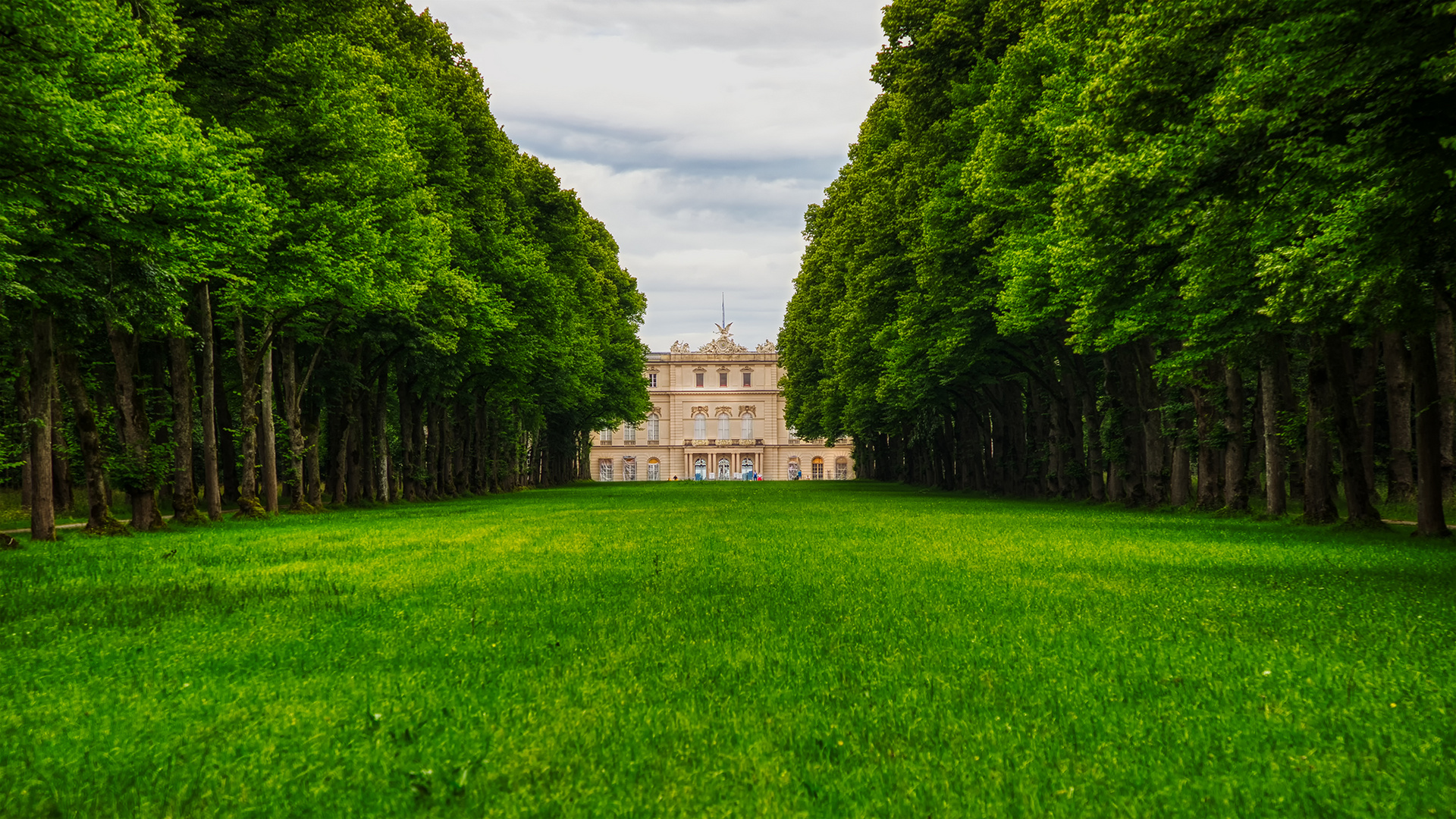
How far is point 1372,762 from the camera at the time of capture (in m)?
4.12

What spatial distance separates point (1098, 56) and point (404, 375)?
2403 centimetres

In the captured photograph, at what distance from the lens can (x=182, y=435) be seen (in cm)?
2034

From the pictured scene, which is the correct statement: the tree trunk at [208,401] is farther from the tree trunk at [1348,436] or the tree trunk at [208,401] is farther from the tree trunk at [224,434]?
the tree trunk at [1348,436]

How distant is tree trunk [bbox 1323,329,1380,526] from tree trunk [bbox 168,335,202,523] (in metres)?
20.6

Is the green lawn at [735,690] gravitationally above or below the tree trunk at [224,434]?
below

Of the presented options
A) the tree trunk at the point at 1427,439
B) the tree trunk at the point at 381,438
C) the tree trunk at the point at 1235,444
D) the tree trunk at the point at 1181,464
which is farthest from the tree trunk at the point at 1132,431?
the tree trunk at the point at 381,438

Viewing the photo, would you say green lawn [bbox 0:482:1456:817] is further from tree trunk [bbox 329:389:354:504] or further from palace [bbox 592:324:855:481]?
palace [bbox 592:324:855:481]

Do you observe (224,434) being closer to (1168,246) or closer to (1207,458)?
(1168,246)

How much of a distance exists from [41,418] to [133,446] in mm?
4129

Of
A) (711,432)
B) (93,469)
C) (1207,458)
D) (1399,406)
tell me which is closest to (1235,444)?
(1207,458)

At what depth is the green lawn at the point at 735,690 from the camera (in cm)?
388

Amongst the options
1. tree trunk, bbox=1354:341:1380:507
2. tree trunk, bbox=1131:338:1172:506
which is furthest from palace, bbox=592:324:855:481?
tree trunk, bbox=1354:341:1380:507

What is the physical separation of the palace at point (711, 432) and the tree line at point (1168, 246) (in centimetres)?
7915

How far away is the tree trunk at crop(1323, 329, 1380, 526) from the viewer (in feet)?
54.1
